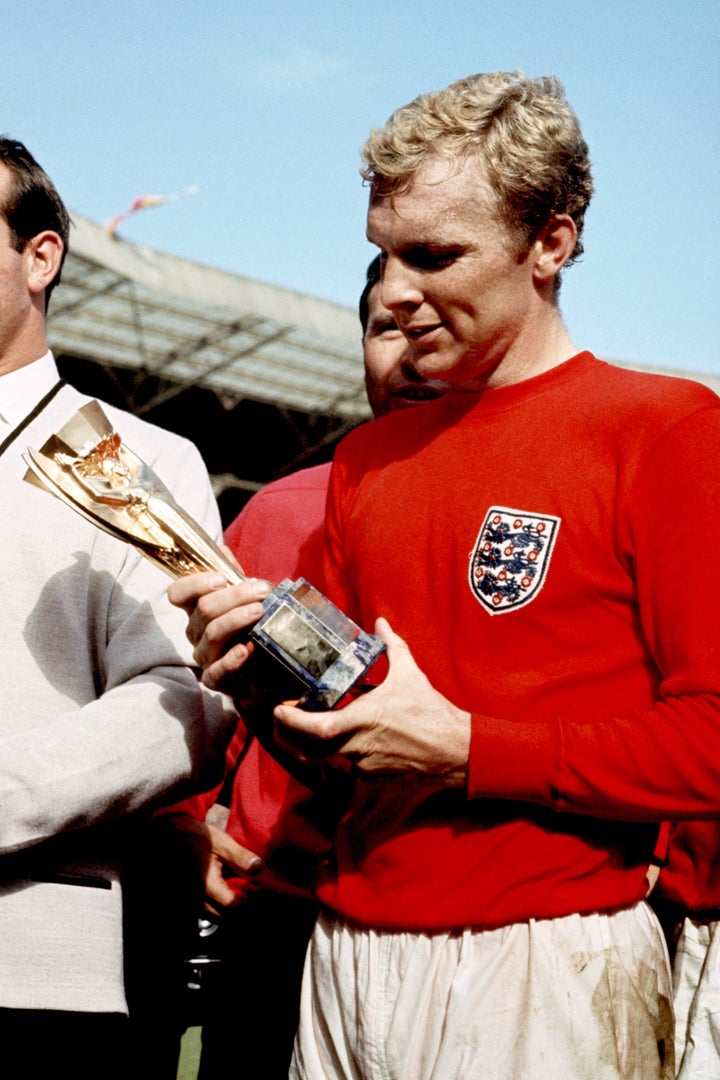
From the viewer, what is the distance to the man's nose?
2172mm

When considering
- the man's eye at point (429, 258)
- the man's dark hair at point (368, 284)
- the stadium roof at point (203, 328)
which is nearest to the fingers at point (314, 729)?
the man's eye at point (429, 258)

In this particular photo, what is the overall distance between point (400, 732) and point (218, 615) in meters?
0.35

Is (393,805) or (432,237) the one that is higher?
(432,237)

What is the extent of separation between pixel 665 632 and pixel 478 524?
0.36 m

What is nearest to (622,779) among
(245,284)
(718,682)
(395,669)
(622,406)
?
(718,682)

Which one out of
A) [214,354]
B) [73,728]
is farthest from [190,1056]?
[214,354]

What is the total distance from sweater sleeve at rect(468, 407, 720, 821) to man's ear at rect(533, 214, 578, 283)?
430 millimetres

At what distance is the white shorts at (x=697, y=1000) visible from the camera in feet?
7.36

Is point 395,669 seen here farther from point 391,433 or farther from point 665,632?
point 391,433

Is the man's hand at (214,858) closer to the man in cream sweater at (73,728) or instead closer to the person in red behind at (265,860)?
the person in red behind at (265,860)

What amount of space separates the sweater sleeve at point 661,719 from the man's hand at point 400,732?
37 mm

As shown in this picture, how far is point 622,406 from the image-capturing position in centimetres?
208

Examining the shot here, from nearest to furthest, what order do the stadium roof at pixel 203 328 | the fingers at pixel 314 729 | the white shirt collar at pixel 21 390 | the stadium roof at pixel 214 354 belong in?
the fingers at pixel 314 729 → the white shirt collar at pixel 21 390 → the stadium roof at pixel 203 328 → the stadium roof at pixel 214 354

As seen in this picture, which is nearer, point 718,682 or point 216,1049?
point 718,682
